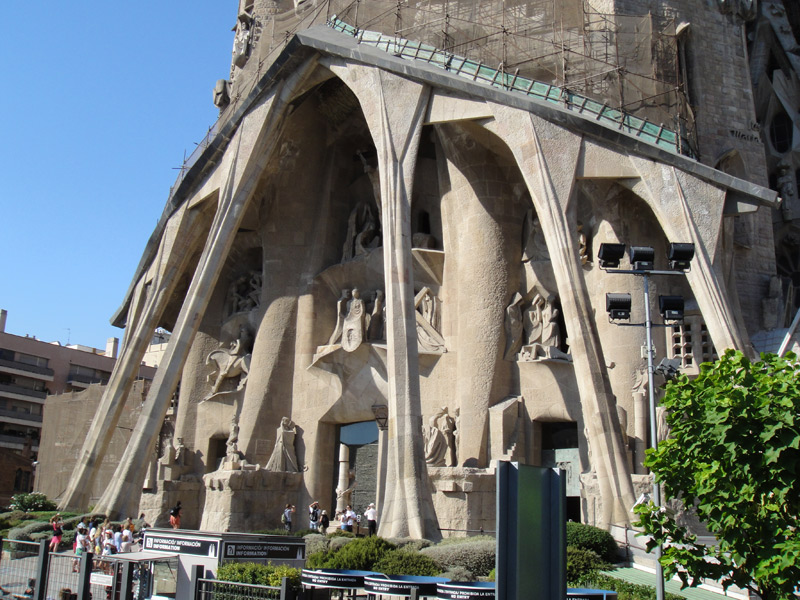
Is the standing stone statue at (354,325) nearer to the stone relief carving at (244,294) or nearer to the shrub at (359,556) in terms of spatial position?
the stone relief carving at (244,294)

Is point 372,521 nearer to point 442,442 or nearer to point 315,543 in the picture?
point 442,442

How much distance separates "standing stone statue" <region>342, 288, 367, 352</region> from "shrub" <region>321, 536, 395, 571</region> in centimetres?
944

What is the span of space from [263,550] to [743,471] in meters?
5.14

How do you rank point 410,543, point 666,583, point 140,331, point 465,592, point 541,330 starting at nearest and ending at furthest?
point 465,592, point 666,583, point 410,543, point 541,330, point 140,331

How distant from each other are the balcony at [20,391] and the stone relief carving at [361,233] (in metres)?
30.1

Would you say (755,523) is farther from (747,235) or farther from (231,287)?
(231,287)

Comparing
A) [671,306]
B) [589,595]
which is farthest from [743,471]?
[671,306]

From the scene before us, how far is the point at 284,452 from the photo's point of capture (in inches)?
906

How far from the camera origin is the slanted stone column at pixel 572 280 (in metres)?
15.5

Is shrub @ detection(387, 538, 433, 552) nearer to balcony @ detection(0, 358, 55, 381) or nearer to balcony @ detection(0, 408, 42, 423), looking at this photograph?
balcony @ detection(0, 408, 42, 423)

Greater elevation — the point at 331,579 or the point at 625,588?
the point at 331,579

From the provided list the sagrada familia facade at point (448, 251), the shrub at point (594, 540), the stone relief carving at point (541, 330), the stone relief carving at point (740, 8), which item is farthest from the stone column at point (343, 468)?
the stone relief carving at point (740, 8)

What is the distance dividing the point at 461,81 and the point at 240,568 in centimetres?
1305

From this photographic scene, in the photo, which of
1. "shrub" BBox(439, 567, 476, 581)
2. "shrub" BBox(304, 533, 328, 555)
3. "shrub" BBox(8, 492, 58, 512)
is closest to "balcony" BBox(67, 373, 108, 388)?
"shrub" BBox(8, 492, 58, 512)
